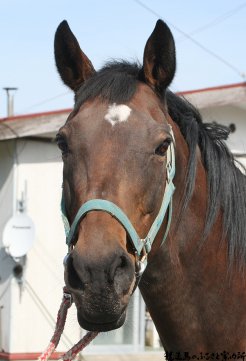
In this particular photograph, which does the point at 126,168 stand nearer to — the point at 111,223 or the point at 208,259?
the point at 111,223

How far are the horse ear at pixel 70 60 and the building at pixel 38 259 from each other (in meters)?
7.72

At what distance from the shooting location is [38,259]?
39.4ft

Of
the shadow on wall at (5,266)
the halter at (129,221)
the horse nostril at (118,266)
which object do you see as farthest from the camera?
the shadow on wall at (5,266)

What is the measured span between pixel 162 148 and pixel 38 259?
29.0 feet

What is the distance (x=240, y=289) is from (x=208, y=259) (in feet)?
0.75

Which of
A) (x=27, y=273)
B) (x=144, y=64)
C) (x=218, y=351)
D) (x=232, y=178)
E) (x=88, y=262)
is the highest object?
(x=144, y=64)

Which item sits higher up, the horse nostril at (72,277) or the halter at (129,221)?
the halter at (129,221)

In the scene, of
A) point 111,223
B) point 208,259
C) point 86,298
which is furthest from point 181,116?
point 86,298

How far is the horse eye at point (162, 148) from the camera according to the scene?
342 centimetres

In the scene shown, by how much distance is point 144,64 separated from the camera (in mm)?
3711

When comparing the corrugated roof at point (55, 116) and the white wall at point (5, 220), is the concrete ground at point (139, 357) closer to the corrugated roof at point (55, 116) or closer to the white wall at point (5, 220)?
the white wall at point (5, 220)

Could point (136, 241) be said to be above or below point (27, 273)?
above

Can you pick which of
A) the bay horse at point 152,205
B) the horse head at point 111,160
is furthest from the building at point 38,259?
the horse head at point 111,160

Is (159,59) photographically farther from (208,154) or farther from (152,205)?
(152,205)
